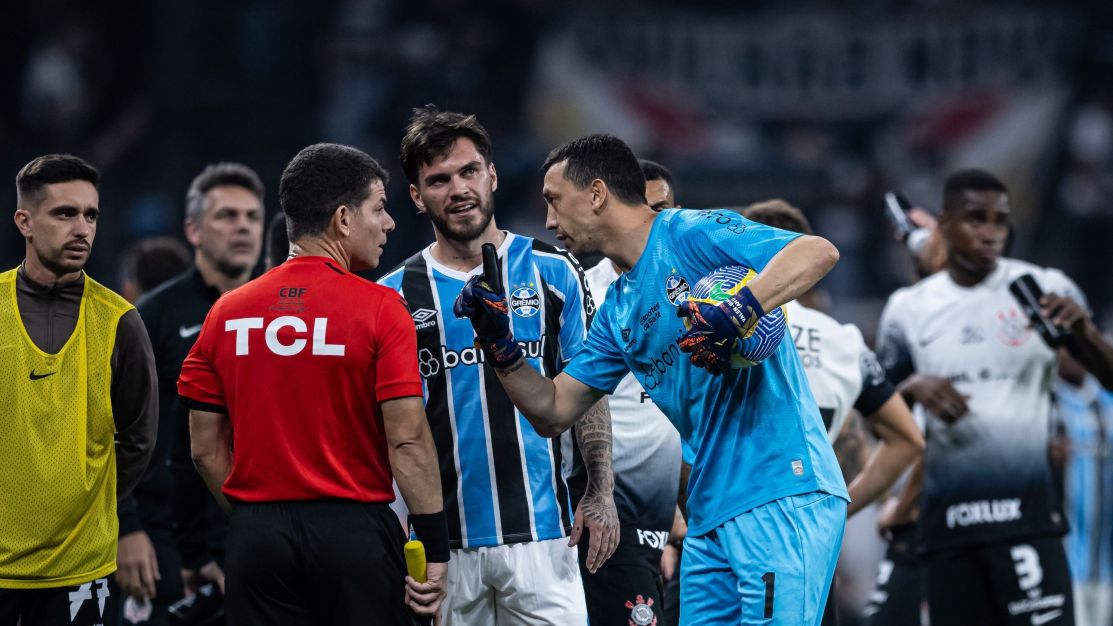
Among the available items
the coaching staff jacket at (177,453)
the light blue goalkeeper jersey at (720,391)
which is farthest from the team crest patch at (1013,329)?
the coaching staff jacket at (177,453)

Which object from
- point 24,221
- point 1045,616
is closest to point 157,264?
point 24,221

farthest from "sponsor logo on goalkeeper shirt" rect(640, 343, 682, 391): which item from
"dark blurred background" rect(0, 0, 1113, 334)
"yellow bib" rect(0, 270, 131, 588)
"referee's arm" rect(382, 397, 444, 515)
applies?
"dark blurred background" rect(0, 0, 1113, 334)

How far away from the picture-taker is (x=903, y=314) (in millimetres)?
7590

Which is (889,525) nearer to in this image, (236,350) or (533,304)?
(533,304)

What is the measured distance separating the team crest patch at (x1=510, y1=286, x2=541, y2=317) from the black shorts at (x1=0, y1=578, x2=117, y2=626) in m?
1.91

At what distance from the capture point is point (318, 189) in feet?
15.3

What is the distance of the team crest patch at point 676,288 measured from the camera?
4.77m

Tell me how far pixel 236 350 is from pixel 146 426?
1042mm

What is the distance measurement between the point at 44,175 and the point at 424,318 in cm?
156

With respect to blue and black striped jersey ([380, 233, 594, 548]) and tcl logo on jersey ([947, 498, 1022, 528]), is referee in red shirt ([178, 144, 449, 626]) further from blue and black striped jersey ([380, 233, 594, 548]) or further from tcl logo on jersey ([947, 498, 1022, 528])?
tcl logo on jersey ([947, 498, 1022, 528])

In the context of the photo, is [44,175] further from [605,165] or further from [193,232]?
[605,165]

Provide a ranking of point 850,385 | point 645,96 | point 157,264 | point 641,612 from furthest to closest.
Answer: point 645,96 → point 157,264 → point 850,385 → point 641,612

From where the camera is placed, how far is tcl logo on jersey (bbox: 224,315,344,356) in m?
4.39

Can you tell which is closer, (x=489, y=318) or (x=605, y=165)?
(x=489, y=318)
